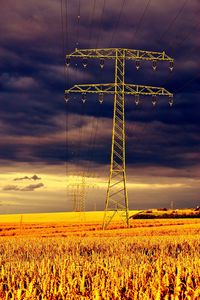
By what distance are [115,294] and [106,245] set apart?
1577 centimetres

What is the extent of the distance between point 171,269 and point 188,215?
86.7 meters

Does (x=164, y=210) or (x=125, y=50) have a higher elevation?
(x=125, y=50)

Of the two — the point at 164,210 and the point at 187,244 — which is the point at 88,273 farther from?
the point at 164,210

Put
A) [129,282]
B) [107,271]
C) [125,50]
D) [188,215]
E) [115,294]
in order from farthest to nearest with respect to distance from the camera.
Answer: [188,215]
[125,50]
[107,271]
[129,282]
[115,294]

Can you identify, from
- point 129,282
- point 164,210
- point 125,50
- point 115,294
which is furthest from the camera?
point 164,210

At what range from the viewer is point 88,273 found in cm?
1219

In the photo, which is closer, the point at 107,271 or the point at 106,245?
the point at 107,271

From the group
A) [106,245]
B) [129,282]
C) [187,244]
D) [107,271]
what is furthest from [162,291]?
[187,244]

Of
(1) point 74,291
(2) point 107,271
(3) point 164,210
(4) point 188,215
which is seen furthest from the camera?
(3) point 164,210

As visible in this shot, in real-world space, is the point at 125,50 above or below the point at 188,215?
above

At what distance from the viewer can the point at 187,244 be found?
2591 cm

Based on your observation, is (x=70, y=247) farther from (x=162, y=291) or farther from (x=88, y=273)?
(x=162, y=291)

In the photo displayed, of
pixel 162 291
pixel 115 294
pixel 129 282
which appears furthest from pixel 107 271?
pixel 115 294

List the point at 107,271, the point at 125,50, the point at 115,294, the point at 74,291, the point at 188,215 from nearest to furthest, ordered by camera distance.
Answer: the point at 115,294
the point at 74,291
the point at 107,271
the point at 125,50
the point at 188,215
